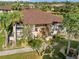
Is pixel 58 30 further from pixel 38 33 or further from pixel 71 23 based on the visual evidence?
pixel 71 23

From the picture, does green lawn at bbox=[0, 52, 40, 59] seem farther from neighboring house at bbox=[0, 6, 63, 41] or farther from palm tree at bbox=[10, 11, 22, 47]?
neighboring house at bbox=[0, 6, 63, 41]

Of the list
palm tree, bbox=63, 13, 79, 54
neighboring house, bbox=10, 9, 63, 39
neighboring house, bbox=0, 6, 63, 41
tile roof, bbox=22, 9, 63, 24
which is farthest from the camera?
tile roof, bbox=22, 9, 63, 24

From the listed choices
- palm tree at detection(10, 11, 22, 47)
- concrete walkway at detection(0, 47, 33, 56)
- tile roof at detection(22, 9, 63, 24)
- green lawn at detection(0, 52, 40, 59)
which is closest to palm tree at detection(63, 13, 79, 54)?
green lawn at detection(0, 52, 40, 59)

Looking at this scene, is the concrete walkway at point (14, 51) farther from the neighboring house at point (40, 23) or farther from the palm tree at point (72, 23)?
the palm tree at point (72, 23)

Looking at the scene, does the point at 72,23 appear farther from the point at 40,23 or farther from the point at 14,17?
the point at 40,23

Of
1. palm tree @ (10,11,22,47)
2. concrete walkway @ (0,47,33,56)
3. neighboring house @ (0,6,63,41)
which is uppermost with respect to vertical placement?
palm tree @ (10,11,22,47)

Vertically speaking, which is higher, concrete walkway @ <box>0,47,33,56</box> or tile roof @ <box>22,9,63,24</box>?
tile roof @ <box>22,9,63,24</box>

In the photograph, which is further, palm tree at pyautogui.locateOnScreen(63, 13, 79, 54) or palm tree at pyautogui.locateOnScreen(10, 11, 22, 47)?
palm tree at pyautogui.locateOnScreen(10, 11, 22, 47)

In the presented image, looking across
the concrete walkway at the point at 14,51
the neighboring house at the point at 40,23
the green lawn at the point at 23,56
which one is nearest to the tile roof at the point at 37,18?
the neighboring house at the point at 40,23

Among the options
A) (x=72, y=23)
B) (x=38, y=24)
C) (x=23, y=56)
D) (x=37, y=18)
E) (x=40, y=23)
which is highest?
(x=72, y=23)

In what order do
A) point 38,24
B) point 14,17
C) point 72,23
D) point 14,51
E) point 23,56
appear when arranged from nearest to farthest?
point 23,56, point 72,23, point 14,51, point 14,17, point 38,24

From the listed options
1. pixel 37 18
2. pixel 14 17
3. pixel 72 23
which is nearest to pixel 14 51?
pixel 14 17

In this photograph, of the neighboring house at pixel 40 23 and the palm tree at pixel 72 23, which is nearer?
the palm tree at pixel 72 23
